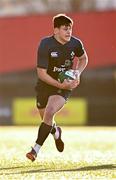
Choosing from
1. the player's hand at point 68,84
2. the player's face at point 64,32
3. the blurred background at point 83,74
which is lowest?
the blurred background at point 83,74

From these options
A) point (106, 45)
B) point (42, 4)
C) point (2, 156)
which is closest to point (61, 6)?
point (42, 4)

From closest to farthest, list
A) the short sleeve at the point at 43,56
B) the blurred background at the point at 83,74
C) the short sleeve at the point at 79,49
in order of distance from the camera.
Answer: the short sleeve at the point at 43,56 → the short sleeve at the point at 79,49 → the blurred background at the point at 83,74

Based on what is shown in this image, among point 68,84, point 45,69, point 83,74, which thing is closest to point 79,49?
point 68,84

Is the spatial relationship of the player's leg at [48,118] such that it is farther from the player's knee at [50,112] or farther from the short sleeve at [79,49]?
the short sleeve at [79,49]

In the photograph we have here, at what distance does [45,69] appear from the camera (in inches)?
370

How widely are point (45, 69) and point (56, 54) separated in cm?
41

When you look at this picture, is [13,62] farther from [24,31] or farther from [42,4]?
[42,4]

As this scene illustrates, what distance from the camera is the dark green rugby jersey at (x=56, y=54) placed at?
9.52 metres

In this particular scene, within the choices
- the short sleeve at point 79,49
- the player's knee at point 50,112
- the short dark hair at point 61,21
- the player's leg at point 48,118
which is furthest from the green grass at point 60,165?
the short dark hair at point 61,21

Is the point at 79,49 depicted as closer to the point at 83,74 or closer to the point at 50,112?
the point at 50,112

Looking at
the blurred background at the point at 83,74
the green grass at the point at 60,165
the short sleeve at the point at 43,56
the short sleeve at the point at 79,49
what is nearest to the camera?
the green grass at the point at 60,165

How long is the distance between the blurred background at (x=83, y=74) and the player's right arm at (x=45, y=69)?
20.6 meters

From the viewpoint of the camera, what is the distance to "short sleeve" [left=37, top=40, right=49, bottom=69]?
30.9 ft

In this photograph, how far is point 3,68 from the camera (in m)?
30.9
